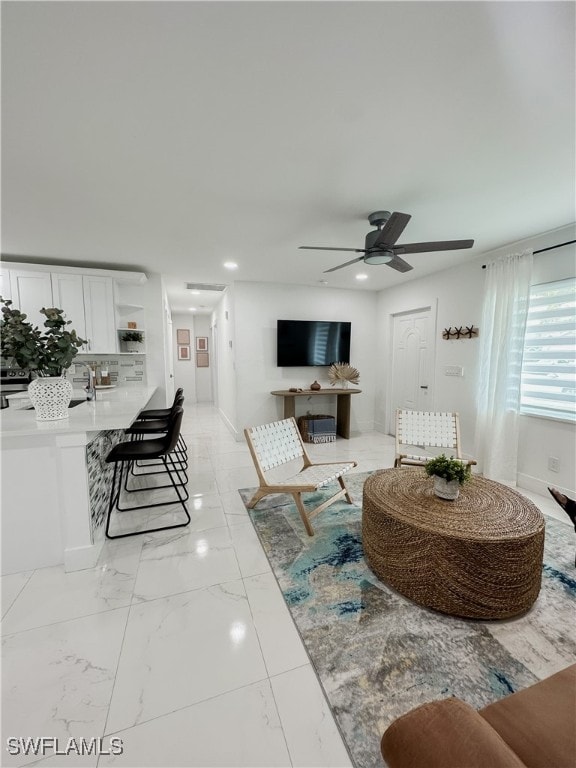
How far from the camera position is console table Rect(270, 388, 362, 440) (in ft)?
16.2

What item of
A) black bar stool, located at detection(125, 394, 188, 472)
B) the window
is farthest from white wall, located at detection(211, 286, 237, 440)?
the window

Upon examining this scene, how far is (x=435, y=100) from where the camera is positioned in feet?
4.74

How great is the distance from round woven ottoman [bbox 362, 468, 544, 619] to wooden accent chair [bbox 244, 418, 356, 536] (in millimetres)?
588

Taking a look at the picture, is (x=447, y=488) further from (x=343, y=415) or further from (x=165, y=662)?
(x=343, y=415)

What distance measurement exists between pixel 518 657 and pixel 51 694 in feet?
6.66

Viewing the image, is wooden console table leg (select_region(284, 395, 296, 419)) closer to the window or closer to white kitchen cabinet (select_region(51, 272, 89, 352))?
white kitchen cabinet (select_region(51, 272, 89, 352))

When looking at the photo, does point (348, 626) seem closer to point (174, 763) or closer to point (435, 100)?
point (174, 763)

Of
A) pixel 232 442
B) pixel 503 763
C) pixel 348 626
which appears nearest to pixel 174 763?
pixel 348 626

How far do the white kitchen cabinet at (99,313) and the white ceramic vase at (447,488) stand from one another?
4086 mm

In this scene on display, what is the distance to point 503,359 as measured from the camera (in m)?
3.33

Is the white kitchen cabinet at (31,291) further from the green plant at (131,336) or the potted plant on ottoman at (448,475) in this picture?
the potted plant on ottoman at (448,475)

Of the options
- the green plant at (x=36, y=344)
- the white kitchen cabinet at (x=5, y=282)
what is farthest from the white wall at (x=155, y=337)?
the green plant at (x=36, y=344)

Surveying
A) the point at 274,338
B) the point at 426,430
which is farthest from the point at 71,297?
the point at 426,430

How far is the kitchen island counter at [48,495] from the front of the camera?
1933mm
